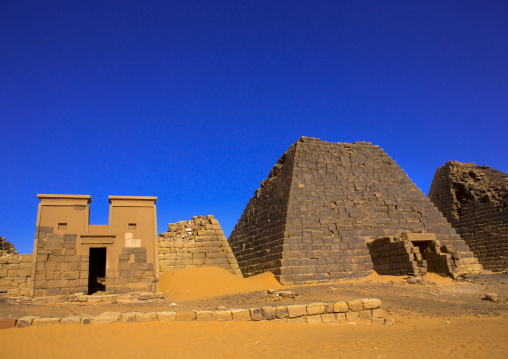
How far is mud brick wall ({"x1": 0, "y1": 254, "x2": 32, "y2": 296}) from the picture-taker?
43.8 feet

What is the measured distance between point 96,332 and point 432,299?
9.79 meters

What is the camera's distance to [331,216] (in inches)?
683

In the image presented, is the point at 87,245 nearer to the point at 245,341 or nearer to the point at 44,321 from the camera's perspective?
the point at 44,321

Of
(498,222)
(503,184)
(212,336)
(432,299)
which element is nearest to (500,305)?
(432,299)

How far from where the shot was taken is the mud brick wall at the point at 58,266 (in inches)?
498

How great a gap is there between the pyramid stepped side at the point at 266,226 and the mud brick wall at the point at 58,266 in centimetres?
691

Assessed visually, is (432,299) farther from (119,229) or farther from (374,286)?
(119,229)

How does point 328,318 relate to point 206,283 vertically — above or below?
below

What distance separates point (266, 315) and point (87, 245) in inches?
296

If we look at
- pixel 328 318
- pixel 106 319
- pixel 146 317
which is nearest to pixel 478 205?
pixel 328 318

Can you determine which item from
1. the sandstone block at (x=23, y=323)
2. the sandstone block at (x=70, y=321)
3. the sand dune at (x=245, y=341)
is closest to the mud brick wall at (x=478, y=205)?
the sand dune at (x=245, y=341)

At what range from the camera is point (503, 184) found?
86.1 feet

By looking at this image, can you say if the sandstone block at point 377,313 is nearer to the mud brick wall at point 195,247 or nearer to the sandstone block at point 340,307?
the sandstone block at point 340,307

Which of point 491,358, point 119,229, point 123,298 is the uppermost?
point 119,229
